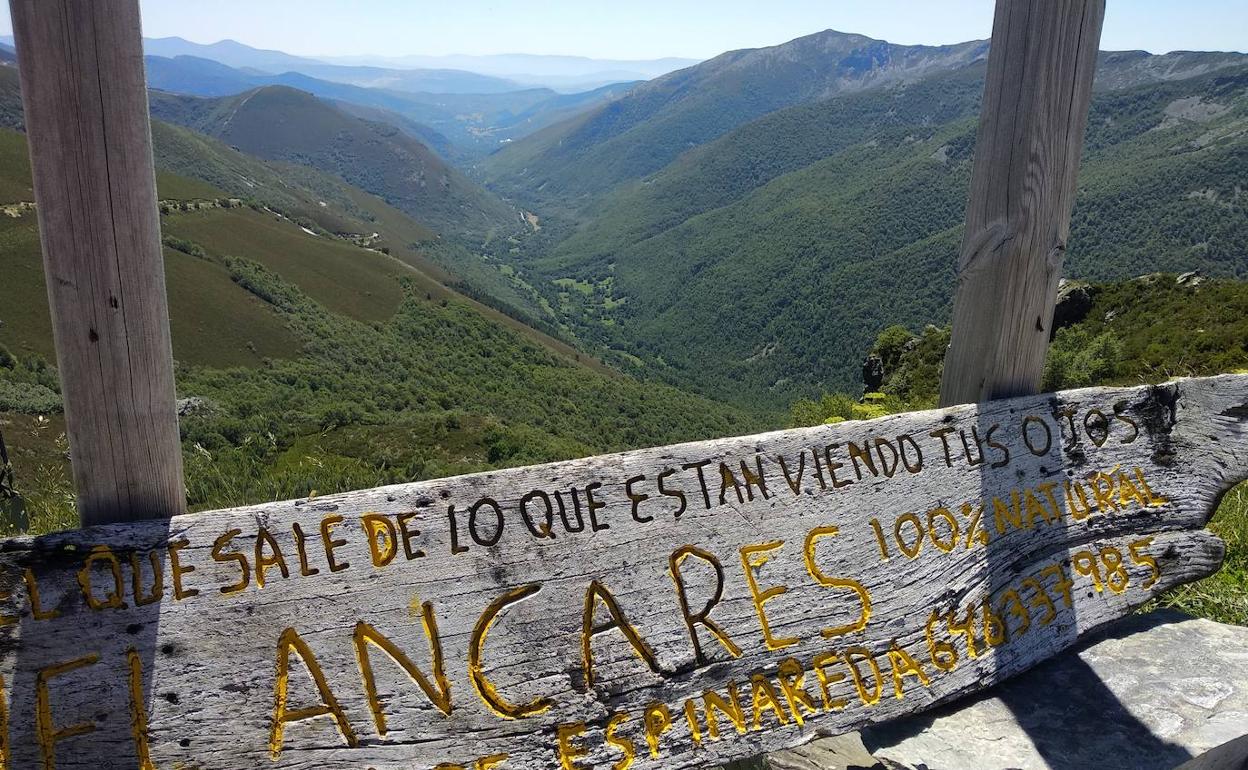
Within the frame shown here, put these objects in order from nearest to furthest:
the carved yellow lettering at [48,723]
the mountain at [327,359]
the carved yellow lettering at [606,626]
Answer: the carved yellow lettering at [48,723], the carved yellow lettering at [606,626], the mountain at [327,359]

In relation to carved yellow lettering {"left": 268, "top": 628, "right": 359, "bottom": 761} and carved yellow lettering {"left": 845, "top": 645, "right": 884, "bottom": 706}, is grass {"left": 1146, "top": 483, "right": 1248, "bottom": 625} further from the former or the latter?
carved yellow lettering {"left": 268, "top": 628, "right": 359, "bottom": 761}

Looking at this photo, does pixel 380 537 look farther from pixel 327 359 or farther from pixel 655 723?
pixel 327 359

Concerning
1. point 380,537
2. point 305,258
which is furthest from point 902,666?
point 305,258

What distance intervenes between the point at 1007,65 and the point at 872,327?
9918 cm

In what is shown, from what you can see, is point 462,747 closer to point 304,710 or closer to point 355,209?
point 304,710

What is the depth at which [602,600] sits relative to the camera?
2695 mm

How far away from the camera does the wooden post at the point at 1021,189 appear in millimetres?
3178

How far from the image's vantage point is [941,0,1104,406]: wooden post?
3.18 m

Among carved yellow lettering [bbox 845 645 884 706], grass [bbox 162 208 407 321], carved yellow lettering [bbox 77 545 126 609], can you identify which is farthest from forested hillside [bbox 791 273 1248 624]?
grass [bbox 162 208 407 321]

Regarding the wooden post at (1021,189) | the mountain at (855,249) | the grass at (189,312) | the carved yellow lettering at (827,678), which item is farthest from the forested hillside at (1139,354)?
the mountain at (855,249)

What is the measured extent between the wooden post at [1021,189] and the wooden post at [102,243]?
3.24 m

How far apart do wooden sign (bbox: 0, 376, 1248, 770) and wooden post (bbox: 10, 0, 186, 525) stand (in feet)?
0.77

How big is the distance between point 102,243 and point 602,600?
1.99 meters

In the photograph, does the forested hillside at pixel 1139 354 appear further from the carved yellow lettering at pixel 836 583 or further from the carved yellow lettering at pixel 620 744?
the carved yellow lettering at pixel 620 744
